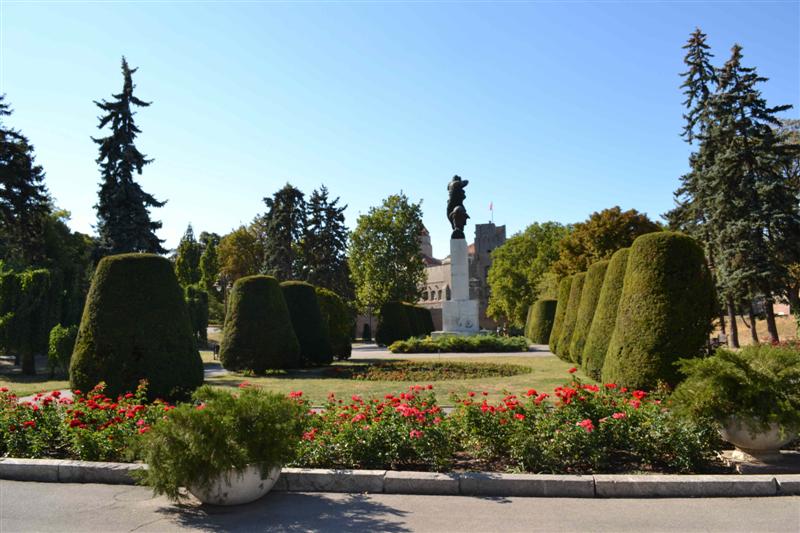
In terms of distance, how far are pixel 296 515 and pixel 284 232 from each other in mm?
49058

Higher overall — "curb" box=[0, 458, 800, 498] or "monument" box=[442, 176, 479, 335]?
"monument" box=[442, 176, 479, 335]

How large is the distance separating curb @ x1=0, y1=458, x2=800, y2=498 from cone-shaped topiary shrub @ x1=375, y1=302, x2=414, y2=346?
2909 centimetres

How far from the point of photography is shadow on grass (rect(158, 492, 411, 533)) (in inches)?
191

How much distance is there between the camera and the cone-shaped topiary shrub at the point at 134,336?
10820mm

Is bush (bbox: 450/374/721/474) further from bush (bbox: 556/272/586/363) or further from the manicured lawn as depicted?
bush (bbox: 556/272/586/363)

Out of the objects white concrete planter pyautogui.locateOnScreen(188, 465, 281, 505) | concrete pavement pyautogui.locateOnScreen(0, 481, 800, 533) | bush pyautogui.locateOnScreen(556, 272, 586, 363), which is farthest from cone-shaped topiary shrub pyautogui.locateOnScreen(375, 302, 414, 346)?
white concrete planter pyautogui.locateOnScreen(188, 465, 281, 505)

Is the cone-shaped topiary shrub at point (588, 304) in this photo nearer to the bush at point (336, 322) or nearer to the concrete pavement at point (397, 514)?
the bush at point (336, 322)

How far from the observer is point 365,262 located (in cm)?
5012

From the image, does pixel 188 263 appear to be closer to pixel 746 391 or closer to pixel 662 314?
pixel 662 314

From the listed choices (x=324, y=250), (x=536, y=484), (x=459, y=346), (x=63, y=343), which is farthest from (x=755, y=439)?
(x=324, y=250)

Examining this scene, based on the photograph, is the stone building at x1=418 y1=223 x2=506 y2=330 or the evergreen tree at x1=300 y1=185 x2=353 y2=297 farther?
the stone building at x1=418 y1=223 x2=506 y2=330

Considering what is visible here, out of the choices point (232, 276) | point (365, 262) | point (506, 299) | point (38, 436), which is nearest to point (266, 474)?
point (38, 436)

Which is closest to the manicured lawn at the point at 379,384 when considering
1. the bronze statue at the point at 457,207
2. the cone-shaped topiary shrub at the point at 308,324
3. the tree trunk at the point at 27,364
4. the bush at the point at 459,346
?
the cone-shaped topiary shrub at the point at 308,324

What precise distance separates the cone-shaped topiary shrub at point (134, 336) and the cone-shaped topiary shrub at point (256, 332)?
677cm
